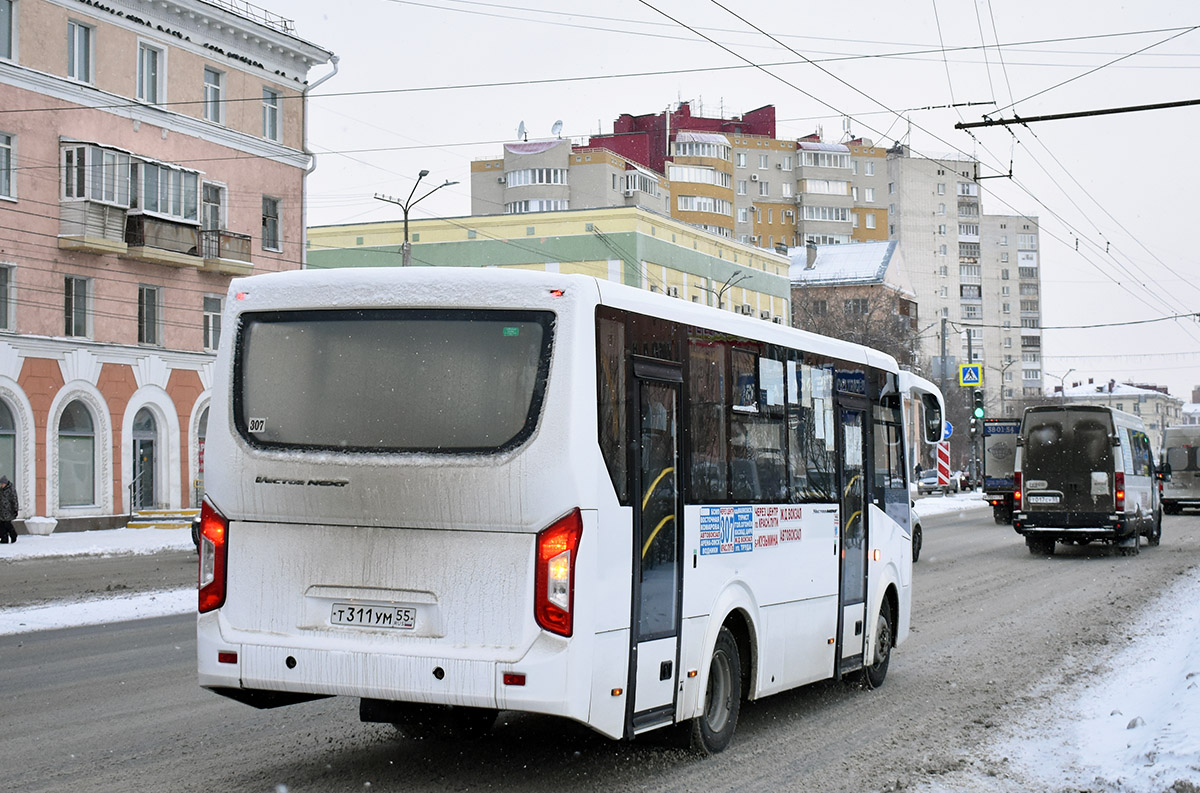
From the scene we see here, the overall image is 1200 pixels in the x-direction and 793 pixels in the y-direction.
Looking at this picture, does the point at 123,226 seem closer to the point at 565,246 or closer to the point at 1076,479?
the point at 1076,479

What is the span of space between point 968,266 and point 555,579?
507 ft

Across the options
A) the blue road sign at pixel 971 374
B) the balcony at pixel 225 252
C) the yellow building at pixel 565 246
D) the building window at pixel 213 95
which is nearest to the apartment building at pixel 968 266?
the yellow building at pixel 565 246

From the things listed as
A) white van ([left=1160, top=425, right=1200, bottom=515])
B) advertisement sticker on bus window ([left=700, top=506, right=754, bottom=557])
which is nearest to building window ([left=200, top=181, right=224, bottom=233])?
white van ([left=1160, top=425, right=1200, bottom=515])

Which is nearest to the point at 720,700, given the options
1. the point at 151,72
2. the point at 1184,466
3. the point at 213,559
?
the point at 213,559

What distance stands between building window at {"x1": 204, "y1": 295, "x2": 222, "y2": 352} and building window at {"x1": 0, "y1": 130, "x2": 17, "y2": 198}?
761 cm

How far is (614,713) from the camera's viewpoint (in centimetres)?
708

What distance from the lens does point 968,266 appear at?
510ft

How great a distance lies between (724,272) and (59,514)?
148 ft

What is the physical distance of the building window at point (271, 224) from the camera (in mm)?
45469

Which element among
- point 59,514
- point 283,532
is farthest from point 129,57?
point 283,532

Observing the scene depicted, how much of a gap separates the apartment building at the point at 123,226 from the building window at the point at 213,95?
7cm

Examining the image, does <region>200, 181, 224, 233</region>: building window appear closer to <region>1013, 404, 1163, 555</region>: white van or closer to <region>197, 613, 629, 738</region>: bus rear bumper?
<region>1013, 404, 1163, 555</region>: white van

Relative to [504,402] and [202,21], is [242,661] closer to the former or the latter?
[504,402]

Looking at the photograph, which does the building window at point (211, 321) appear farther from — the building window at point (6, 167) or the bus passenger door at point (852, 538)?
the bus passenger door at point (852, 538)
